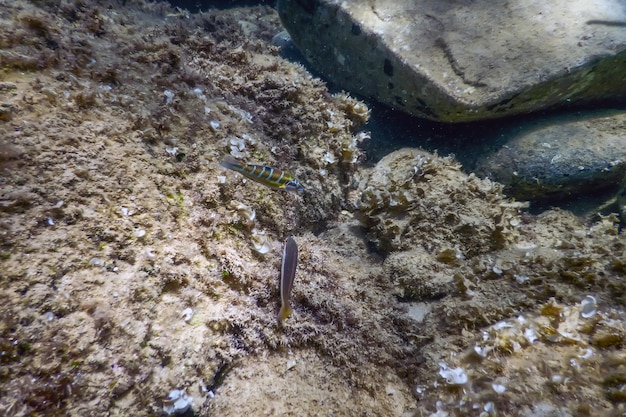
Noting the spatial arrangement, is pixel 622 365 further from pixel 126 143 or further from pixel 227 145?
pixel 126 143

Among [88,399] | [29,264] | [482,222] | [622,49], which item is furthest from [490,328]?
[622,49]

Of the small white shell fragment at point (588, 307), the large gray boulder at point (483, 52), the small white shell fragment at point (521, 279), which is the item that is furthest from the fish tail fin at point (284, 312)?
the large gray boulder at point (483, 52)

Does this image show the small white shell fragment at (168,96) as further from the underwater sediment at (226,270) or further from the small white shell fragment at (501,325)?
the small white shell fragment at (501,325)

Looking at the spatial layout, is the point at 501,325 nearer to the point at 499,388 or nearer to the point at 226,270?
the point at 499,388

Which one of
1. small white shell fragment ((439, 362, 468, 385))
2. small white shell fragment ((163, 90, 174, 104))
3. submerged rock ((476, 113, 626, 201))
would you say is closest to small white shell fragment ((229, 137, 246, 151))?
small white shell fragment ((163, 90, 174, 104))

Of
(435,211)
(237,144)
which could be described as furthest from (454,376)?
(237,144)
